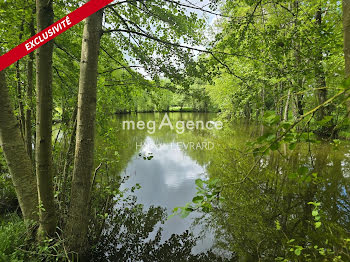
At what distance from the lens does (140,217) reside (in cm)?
568

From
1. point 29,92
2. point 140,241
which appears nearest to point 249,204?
point 140,241

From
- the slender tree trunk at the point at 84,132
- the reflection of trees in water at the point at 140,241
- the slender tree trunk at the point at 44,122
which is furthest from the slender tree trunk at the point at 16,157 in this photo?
the reflection of trees in water at the point at 140,241

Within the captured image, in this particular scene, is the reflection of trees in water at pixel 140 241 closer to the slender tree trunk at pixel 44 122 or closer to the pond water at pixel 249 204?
the pond water at pixel 249 204

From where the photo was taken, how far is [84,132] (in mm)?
3061

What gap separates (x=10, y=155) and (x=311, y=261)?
210 inches

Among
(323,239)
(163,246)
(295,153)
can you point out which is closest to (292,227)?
(323,239)

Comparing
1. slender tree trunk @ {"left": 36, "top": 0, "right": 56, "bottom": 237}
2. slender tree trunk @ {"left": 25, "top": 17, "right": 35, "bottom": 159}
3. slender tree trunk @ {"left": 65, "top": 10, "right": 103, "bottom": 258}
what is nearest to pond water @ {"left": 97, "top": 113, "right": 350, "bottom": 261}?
slender tree trunk @ {"left": 65, "top": 10, "right": 103, "bottom": 258}

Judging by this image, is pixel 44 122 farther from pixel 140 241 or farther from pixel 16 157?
pixel 140 241

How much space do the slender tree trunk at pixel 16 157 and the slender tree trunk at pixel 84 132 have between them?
0.62m

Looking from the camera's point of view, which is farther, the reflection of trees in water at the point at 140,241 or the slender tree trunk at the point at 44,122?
the reflection of trees in water at the point at 140,241

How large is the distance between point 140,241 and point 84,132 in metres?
3.18

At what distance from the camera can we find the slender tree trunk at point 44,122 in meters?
2.79

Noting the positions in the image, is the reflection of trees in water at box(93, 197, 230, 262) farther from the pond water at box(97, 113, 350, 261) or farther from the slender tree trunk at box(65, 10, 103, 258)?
the slender tree trunk at box(65, 10, 103, 258)

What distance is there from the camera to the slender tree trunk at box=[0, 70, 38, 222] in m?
2.71
